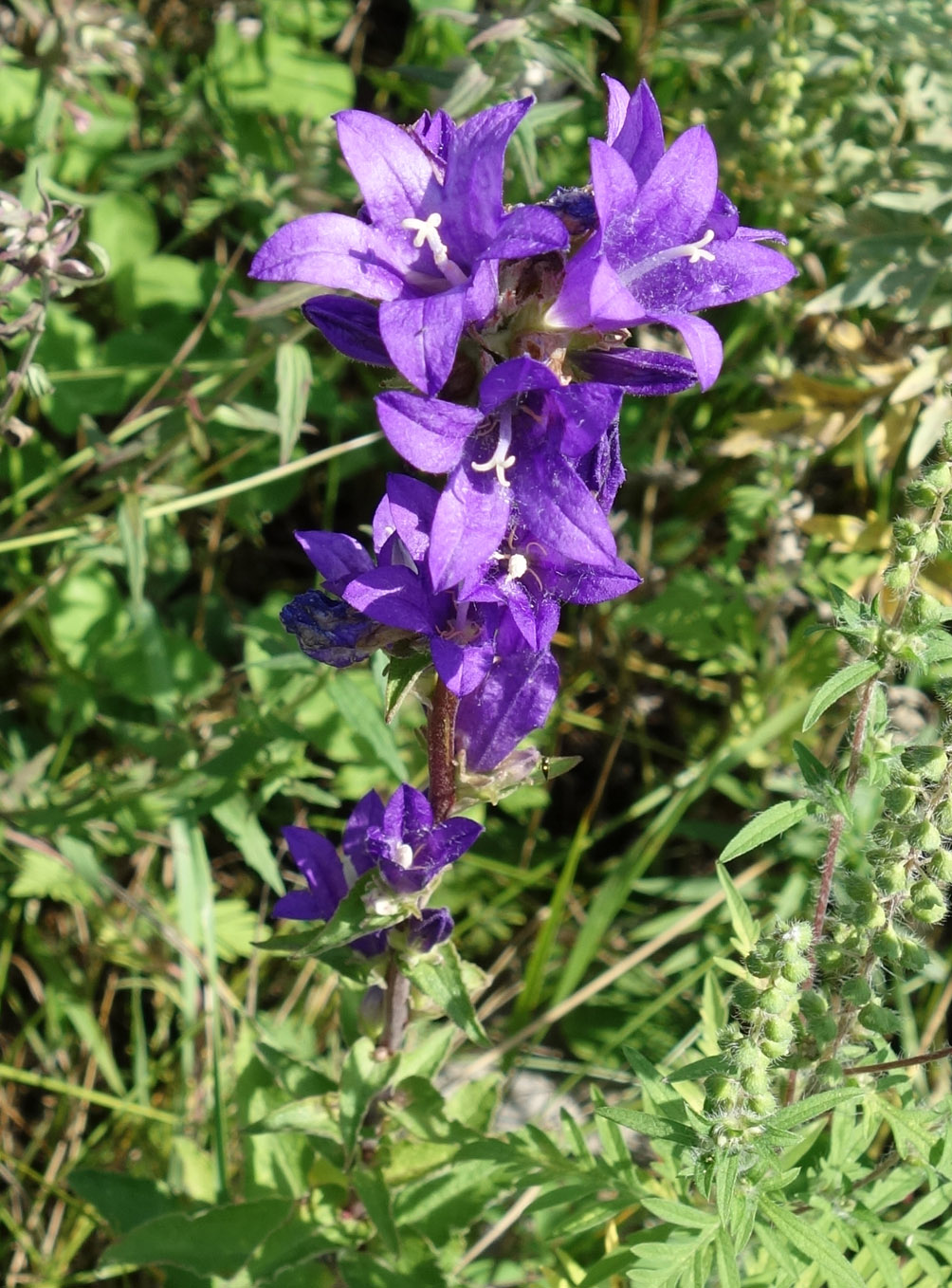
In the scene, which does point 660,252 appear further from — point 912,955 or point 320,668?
point 320,668

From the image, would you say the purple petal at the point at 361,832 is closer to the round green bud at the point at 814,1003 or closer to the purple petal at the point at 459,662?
the purple petal at the point at 459,662

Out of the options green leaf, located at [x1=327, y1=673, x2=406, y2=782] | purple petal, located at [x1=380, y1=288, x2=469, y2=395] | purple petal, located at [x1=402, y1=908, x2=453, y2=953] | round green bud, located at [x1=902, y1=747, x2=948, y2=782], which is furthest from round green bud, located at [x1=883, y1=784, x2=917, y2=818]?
green leaf, located at [x1=327, y1=673, x2=406, y2=782]

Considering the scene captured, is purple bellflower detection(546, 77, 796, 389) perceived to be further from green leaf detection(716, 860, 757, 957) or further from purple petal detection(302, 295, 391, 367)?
green leaf detection(716, 860, 757, 957)

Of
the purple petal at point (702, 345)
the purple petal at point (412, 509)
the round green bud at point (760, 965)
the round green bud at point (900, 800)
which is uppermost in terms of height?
the purple petal at point (702, 345)

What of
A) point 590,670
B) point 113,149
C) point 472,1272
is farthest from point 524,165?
point 472,1272

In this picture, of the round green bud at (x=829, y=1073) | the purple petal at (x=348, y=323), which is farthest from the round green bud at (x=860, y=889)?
the purple petal at (x=348, y=323)

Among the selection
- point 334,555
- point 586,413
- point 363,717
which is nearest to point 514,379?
point 586,413
